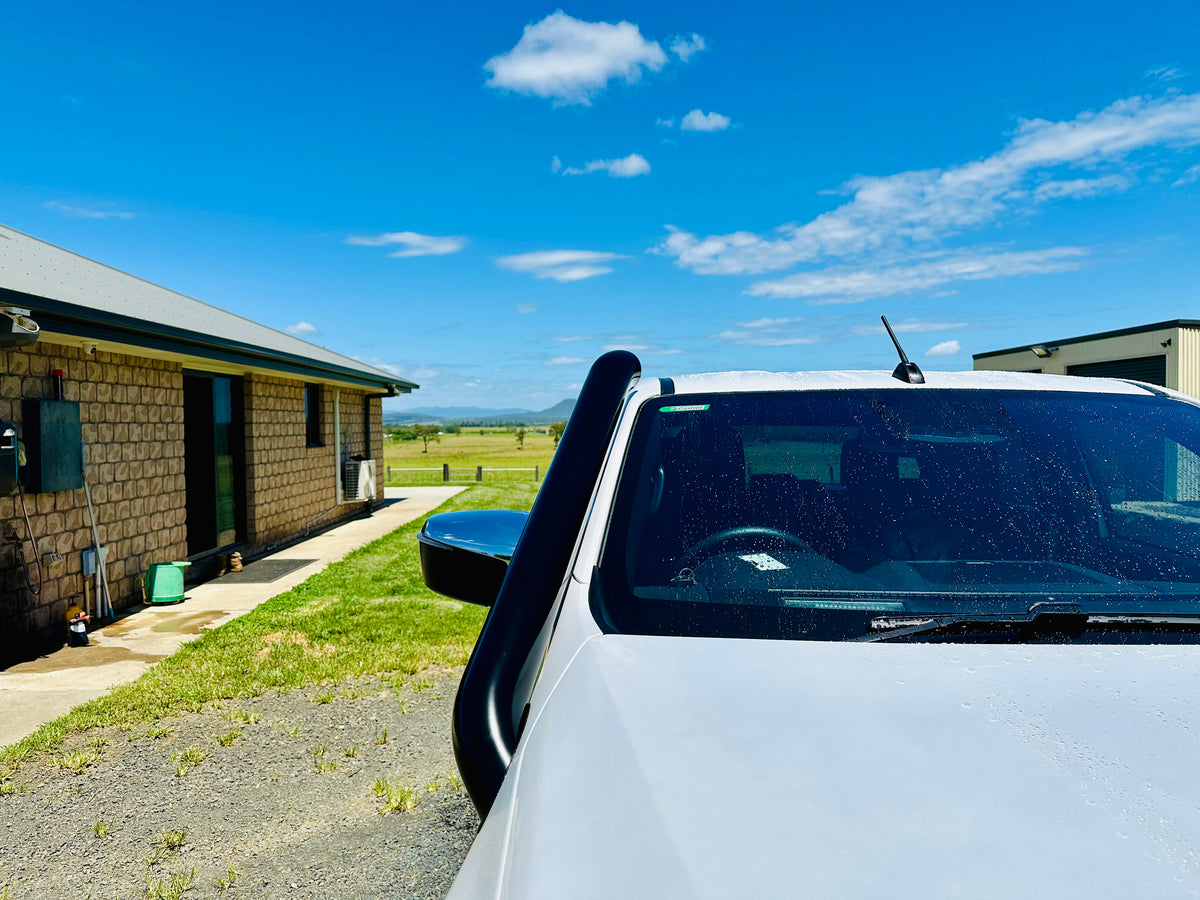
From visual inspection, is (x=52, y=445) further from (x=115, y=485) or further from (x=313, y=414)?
(x=313, y=414)

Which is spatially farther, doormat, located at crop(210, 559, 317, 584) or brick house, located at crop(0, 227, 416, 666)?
doormat, located at crop(210, 559, 317, 584)

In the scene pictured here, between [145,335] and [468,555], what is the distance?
7321 mm

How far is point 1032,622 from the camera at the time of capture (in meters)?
1.41

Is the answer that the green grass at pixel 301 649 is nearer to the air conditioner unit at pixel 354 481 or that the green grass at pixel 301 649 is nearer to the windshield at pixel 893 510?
the windshield at pixel 893 510

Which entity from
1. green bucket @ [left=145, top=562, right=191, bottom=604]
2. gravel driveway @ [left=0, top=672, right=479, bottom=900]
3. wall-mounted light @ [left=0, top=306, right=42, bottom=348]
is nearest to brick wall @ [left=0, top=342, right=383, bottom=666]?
green bucket @ [left=145, top=562, right=191, bottom=604]

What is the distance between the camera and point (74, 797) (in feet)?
13.4

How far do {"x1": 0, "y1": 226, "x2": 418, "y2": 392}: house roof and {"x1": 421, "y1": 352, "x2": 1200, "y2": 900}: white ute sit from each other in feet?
19.1

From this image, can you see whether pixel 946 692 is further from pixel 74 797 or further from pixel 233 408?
pixel 233 408

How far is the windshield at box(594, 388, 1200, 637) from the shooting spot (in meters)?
1.52

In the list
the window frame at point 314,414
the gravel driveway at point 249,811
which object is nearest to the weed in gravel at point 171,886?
the gravel driveway at point 249,811

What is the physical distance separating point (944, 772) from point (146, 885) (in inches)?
139

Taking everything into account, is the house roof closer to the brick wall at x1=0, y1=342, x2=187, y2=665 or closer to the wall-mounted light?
the wall-mounted light

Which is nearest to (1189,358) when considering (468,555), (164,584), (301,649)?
(301,649)

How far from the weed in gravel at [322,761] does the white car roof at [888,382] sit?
133 inches
